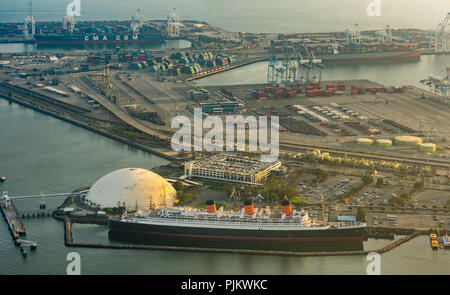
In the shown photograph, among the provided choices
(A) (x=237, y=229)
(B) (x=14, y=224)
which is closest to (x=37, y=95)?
(B) (x=14, y=224)

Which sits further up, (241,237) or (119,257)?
(241,237)

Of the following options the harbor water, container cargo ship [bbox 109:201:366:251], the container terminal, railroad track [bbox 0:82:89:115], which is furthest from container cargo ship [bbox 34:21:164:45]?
container cargo ship [bbox 109:201:366:251]

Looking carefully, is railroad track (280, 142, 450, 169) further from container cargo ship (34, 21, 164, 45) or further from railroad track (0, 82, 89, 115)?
container cargo ship (34, 21, 164, 45)

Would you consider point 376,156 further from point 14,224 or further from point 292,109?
point 14,224

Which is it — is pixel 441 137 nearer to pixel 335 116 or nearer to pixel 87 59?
pixel 335 116

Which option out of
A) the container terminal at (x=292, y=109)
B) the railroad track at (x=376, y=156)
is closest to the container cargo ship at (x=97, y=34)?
the container terminal at (x=292, y=109)

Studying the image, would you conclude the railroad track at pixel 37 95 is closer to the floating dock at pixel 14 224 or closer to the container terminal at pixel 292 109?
the container terminal at pixel 292 109
